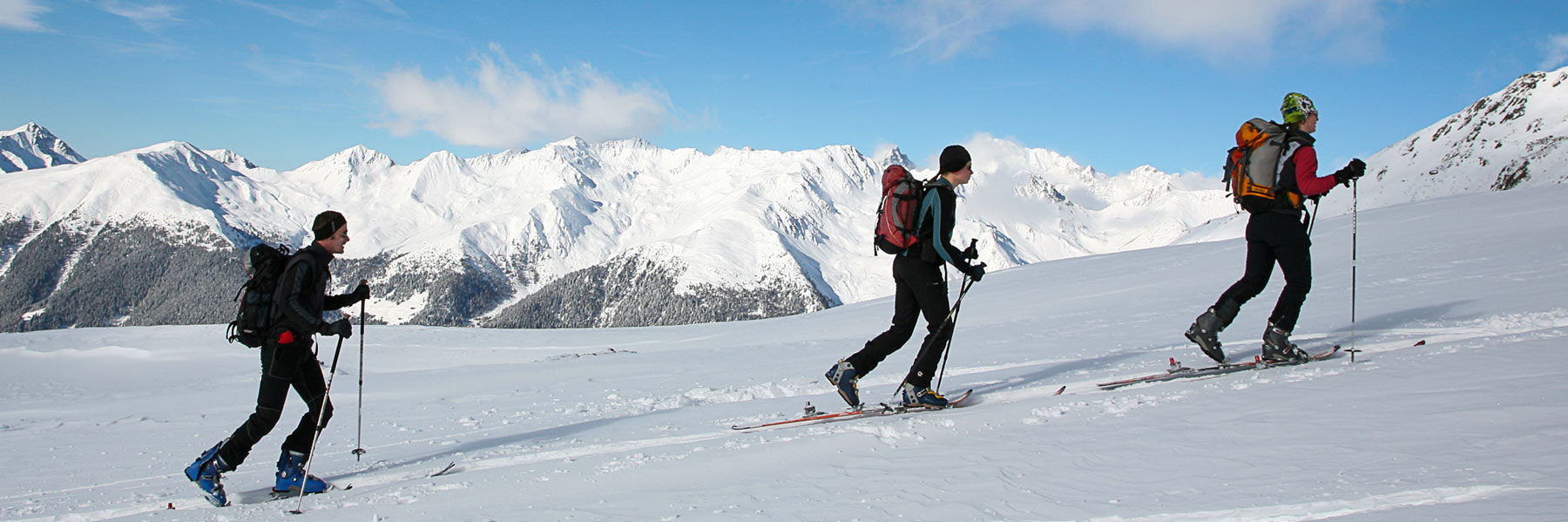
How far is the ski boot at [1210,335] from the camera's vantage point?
772cm

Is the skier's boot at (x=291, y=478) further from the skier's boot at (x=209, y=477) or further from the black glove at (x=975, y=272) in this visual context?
the black glove at (x=975, y=272)

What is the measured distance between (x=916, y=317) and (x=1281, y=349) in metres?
3.40

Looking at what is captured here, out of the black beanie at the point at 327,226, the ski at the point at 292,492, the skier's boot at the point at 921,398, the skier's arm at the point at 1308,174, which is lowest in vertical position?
the ski at the point at 292,492

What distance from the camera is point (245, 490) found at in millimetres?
6441

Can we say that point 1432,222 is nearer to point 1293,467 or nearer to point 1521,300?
point 1521,300

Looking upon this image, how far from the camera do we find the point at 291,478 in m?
6.14

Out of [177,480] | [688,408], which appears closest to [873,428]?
[688,408]

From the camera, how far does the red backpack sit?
687 centimetres

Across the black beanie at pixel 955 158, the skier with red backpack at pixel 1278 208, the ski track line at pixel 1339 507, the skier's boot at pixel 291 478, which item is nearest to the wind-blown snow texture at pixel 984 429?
the ski track line at pixel 1339 507

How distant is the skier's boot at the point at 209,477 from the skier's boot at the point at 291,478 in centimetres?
35

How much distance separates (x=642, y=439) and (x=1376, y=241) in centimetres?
1788

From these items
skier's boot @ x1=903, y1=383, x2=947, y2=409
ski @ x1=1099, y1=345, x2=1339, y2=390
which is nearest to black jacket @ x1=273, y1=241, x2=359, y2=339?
skier's boot @ x1=903, y1=383, x2=947, y2=409

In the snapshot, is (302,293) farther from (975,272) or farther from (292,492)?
(975,272)

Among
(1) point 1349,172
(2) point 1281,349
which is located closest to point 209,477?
(2) point 1281,349
